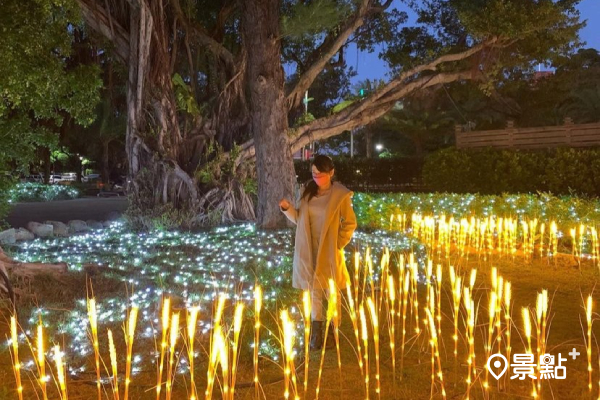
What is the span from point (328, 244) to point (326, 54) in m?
8.79

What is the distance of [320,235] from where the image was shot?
14.2 feet

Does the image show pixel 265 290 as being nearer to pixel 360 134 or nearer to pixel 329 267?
pixel 329 267

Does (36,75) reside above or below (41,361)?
above

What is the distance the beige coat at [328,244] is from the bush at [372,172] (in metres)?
19.7

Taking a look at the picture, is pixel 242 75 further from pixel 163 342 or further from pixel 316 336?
pixel 163 342

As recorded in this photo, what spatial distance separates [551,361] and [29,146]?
855 cm

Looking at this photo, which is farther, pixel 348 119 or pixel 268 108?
pixel 348 119

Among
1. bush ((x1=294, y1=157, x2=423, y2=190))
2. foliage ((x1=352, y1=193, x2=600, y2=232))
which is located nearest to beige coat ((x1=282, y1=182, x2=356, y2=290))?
foliage ((x1=352, y1=193, x2=600, y2=232))

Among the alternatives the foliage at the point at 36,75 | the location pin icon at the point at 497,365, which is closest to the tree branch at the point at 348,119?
the foliage at the point at 36,75

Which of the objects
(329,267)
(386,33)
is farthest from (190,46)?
(329,267)

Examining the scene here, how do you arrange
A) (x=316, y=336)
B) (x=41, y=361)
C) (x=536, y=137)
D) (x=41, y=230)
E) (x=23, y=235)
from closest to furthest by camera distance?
(x=41, y=361) → (x=316, y=336) → (x=23, y=235) → (x=41, y=230) → (x=536, y=137)

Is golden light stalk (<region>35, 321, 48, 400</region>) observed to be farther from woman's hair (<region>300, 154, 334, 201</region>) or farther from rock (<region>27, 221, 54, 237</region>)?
rock (<region>27, 221, 54, 237</region>)

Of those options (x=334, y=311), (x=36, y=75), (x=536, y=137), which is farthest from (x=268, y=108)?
(x=536, y=137)

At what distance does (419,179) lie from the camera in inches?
925
